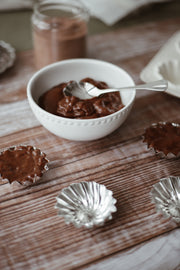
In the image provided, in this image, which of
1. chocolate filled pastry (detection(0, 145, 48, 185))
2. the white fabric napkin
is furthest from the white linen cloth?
chocolate filled pastry (detection(0, 145, 48, 185))

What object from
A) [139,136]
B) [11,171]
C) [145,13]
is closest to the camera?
[11,171]

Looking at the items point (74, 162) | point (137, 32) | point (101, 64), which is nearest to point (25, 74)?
point (101, 64)

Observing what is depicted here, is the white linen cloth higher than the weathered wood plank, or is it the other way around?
the white linen cloth

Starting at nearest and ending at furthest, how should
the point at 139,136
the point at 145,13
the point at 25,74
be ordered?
the point at 139,136 → the point at 25,74 → the point at 145,13

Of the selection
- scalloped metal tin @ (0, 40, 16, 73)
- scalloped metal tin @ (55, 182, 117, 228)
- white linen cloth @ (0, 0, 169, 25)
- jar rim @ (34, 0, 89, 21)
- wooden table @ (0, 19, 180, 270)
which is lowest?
wooden table @ (0, 19, 180, 270)

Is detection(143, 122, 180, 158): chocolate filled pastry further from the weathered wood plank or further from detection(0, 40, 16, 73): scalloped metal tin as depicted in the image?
detection(0, 40, 16, 73): scalloped metal tin

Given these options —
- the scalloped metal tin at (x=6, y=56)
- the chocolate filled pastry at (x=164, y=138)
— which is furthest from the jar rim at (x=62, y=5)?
the chocolate filled pastry at (x=164, y=138)

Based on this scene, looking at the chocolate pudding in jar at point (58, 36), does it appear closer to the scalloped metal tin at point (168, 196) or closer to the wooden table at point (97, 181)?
the wooden table at point (97, 181)

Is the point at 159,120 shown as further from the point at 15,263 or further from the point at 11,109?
the point at 15,263
